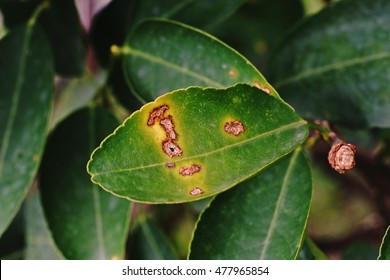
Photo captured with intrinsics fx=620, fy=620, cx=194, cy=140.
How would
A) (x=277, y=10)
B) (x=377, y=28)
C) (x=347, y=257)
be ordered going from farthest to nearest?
(x=277, y=10) < (x=347, y=257) < (x=377, y=28)

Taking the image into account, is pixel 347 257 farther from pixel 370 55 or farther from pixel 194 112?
pixel 194 112

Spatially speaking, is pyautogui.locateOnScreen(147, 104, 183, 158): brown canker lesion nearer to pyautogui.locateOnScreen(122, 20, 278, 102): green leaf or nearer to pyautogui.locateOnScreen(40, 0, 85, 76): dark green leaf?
pyautogui.locateOnScreen(122, 20, 278, 102): green leaf

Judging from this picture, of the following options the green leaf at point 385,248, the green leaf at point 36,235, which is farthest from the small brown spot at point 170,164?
the green leaf at point 36,235

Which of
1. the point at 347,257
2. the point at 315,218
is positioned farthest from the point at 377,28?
the point at 315,218

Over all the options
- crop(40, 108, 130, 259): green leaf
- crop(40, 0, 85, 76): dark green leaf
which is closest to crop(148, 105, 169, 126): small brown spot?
A: crop(40, 108, 130, 259): green leaf

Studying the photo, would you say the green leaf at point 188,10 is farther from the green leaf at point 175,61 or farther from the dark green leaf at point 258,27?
the dark green leaf at point 258,27
